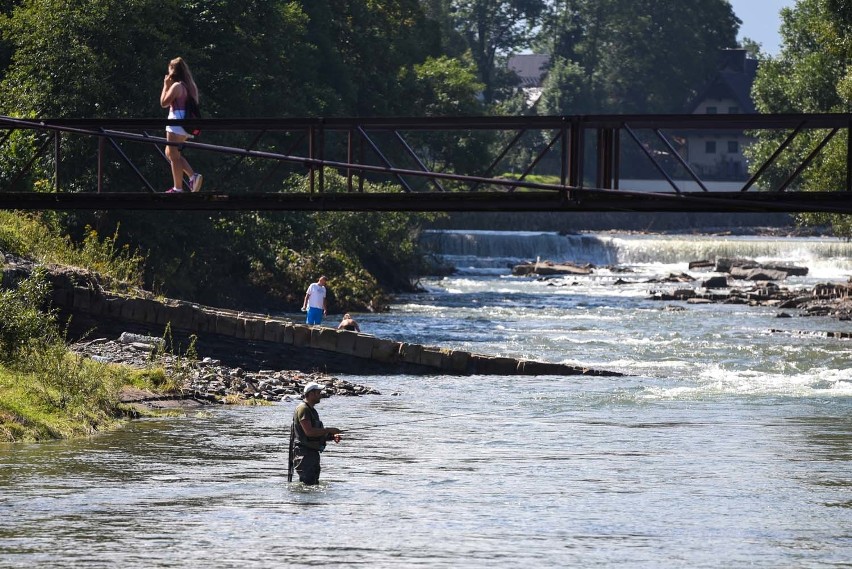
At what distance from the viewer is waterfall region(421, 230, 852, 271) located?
7356 cm

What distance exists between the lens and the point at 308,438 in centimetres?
1725

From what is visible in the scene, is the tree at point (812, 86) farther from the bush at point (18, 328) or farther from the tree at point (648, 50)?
the tree at point (648, 50)

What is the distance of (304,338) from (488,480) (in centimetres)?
1173

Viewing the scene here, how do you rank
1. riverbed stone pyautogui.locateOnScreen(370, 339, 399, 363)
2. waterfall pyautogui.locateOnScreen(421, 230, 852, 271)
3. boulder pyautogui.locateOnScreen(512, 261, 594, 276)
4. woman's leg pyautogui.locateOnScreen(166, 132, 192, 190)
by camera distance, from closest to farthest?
woman's leg pyautogui.locateOnScreen(166, 132, 192, 190) → riverbed stone pyautogui.locateOnScreen(370, 339, 399, 363) → boulder pyautogui.locateOnScreen(512, 261, 594, 276) → waterfall pyautogui.locateOnScreen(421, 230, 852, 271)

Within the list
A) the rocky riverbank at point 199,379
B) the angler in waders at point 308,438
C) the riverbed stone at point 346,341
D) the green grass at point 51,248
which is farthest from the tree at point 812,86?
the angler in waders at point 308,438

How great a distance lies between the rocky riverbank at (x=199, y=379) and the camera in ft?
79.7

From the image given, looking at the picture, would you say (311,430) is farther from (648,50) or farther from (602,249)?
(648,50)

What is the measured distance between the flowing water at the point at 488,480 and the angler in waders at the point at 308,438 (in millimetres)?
226

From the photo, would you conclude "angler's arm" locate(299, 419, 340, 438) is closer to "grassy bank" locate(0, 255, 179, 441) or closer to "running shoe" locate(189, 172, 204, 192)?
"grassy bank" locate(0, 255, 179, 441)

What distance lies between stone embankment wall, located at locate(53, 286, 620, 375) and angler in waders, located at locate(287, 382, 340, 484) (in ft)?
40.0

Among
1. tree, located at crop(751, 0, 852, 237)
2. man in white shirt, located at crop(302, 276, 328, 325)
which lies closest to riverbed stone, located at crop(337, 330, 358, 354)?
man in white shirt, located at crop(302, 276, 328, 325)

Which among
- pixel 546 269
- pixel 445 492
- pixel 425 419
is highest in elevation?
pixel 546 269

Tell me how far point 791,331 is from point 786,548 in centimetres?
2691

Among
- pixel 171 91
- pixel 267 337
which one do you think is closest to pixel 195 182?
pixel 171 91
